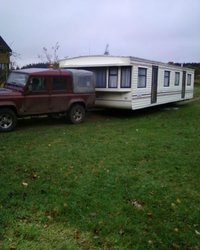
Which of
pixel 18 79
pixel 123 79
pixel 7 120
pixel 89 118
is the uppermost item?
pixel 123 79

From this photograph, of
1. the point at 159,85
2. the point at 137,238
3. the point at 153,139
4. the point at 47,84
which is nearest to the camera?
the point at 137,238

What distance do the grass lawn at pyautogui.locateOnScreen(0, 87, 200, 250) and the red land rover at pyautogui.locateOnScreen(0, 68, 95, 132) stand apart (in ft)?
3.86

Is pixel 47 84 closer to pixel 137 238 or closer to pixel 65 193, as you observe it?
pixel 65 193

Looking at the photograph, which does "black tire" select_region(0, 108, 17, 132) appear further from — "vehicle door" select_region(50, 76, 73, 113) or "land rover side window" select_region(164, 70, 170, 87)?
"land rover side window" select_region(164, 70, 170, 87)

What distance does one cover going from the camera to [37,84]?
11.3 m

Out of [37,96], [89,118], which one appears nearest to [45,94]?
[37,96]

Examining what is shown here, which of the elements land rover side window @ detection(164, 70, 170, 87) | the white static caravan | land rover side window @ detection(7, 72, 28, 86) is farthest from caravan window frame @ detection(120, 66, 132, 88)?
land rover side window @ detection(7, 72, 28, 86)

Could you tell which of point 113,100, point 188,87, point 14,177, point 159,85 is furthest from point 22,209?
point 188,87

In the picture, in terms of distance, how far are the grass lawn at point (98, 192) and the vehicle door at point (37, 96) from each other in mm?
1337

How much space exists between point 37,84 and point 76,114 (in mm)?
1962

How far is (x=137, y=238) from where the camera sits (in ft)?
14.2

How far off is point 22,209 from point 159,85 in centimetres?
1278

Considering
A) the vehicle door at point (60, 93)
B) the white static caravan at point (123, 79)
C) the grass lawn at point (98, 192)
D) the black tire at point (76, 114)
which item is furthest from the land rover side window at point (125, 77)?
the grass lawn at point (98, 192)

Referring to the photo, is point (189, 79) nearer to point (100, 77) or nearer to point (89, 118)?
point (100, 77)
